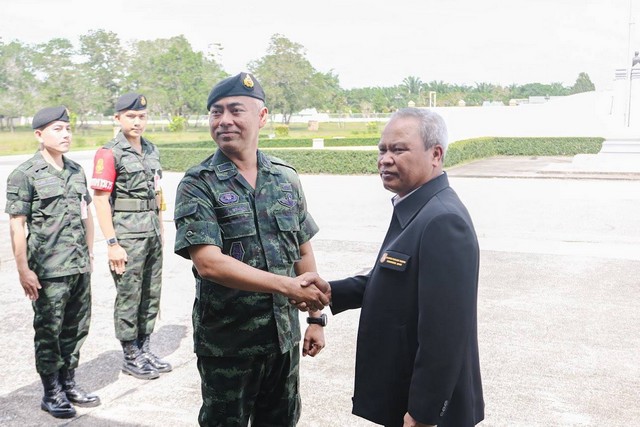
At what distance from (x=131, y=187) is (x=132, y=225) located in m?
0.26

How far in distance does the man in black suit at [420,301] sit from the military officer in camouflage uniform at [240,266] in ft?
1.35

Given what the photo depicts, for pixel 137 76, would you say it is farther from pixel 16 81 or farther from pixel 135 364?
pixel 135 364

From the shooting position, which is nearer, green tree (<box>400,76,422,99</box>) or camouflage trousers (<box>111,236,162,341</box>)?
camouflage trousers (<box>111,236,162,341</box>)

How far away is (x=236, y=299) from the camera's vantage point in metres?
2.67

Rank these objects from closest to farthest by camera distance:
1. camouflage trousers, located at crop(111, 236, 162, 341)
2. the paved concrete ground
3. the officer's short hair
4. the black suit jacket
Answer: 1. the black suit jacket
2. the officer's short hair
3. the paved concrete ground
4. camouflage trousers, located at crop(111, 236, 162, 341)

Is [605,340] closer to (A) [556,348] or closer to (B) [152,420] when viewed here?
(A) [556,348]

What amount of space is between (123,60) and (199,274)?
72976mm

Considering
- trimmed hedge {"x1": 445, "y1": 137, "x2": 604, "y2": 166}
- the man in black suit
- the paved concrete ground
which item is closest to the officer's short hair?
the man in black suit

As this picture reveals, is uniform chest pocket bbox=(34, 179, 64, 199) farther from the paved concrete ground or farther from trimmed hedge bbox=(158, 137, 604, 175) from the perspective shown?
trimmed hedge bbox=(158, 137, 604, 175)

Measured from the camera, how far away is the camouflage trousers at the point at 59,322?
4.04m

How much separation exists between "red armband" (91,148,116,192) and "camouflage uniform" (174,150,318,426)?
1.93m

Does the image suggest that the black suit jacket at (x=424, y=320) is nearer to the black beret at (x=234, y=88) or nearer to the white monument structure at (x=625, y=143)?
the black beret at (x=234, y=88)

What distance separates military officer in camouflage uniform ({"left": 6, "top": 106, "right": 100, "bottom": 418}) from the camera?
404 centimetres

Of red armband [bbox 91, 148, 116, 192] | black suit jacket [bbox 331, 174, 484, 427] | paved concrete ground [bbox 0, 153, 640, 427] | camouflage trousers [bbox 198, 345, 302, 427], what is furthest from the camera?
red armband [bbox 91, 148, 116, 192]
